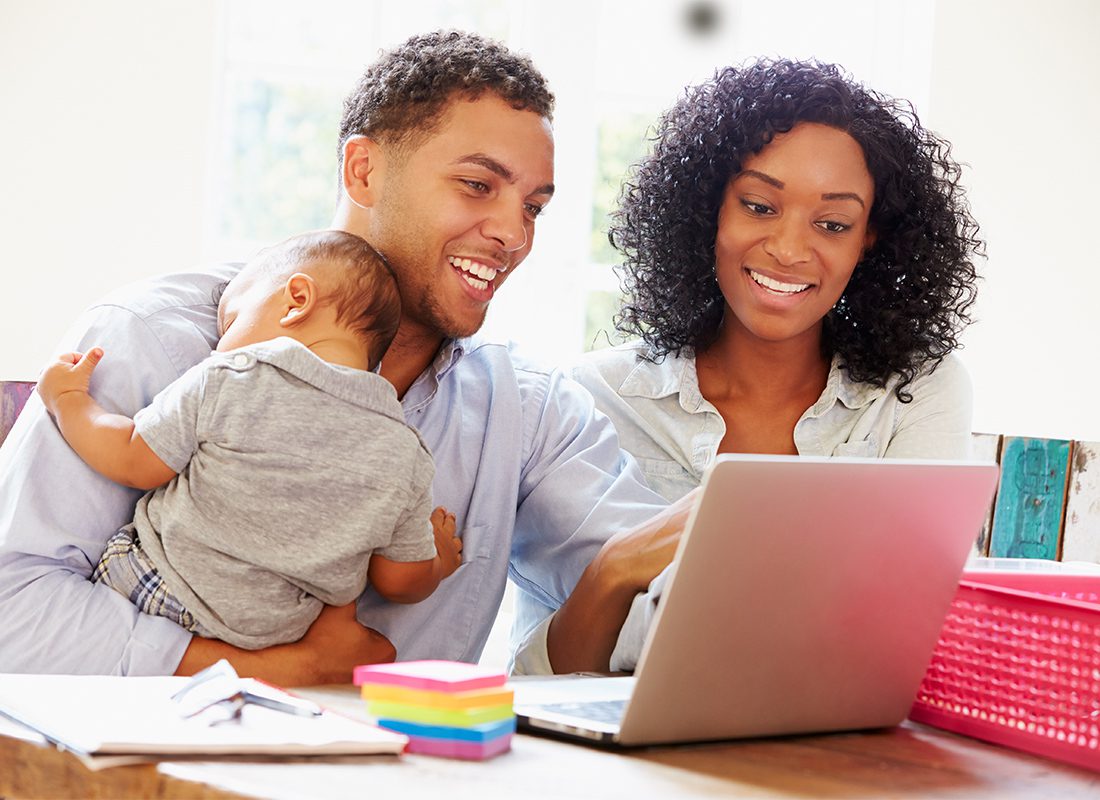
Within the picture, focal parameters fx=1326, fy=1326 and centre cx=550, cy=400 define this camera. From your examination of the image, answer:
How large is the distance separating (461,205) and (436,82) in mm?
175

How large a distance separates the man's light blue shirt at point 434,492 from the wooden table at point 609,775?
45 centimetres

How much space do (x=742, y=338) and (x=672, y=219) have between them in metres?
0.27

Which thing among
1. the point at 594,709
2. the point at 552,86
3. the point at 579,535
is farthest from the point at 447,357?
the point at 552,86

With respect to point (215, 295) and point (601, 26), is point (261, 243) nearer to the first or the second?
point (601, 26)

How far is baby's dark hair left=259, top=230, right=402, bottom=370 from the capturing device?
151 centimetres

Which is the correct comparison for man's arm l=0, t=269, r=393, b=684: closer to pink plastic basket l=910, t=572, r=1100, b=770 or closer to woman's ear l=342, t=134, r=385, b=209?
woman's ear l=342, t=134, r=385, b=209

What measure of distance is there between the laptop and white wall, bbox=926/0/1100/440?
11.2 ft

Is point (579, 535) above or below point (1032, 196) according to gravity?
below

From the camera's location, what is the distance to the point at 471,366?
1916 mm

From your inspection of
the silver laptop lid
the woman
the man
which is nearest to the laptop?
the silver laptop lid

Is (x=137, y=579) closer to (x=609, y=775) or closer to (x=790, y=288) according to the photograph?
(x=609, y=775)

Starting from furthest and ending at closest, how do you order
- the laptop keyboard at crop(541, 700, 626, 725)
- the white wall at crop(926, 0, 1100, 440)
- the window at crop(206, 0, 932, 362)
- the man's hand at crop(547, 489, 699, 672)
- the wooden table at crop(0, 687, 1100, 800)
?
1. the white wall at crop(926, 0, 1100, 440)
2. the window at crop(206, 0, 932, 362)
3. the man's hand at crop(547, 489, 699, 672)
4. the laptop keyboard at crop(541, 700, 626, 725)
5. the wooden table at crop(0, 687, 1100, 800)

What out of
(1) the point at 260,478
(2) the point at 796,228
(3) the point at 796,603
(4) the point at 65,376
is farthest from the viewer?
(2) the point at 796,228

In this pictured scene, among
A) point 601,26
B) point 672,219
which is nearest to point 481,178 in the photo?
point 672,219
